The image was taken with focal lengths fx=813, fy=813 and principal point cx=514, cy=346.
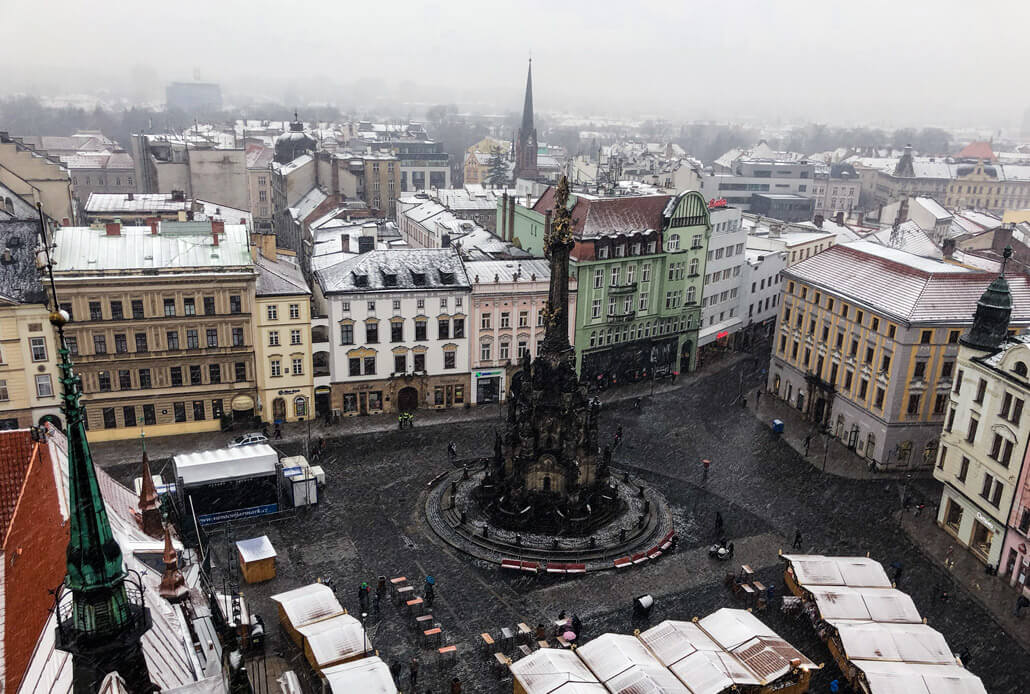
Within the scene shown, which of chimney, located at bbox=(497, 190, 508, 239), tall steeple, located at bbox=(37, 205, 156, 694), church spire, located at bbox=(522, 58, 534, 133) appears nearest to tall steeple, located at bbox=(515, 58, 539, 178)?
church spire, located at bbox=(522, 58, 534, 133)

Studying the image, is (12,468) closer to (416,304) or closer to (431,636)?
(431,636)

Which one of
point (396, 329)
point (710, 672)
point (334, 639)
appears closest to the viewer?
point (710, 672)

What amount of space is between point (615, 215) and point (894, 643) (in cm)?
4538

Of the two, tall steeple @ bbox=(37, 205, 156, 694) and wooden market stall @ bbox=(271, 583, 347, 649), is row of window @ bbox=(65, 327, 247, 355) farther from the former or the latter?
tall steeple @ bbox=(37, 205, 156, 694)

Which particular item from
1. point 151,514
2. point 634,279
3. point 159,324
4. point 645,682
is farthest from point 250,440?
point 645,682

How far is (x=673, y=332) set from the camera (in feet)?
A: 255

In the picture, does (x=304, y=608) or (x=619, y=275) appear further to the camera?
(x=619, y=275)

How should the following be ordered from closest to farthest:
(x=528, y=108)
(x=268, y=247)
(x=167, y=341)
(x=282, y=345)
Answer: (x=167, y=341)
(x=282, y=345)
(x=268, y=247)
(x=528, y=108)

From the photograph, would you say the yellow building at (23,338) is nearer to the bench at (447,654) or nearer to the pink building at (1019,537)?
the bench at (447,654)

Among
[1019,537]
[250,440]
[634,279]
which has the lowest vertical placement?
[250,440]

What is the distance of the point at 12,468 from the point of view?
2916cm

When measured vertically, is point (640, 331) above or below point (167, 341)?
below

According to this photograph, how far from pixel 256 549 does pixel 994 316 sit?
43417 millimetres

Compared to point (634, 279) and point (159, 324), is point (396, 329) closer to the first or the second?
point (159, 324)
